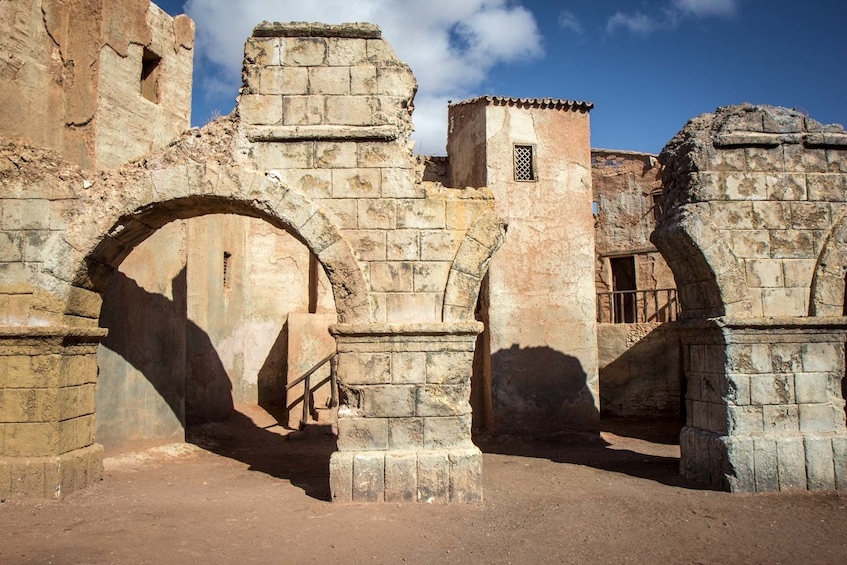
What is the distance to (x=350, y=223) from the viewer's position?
5973mm

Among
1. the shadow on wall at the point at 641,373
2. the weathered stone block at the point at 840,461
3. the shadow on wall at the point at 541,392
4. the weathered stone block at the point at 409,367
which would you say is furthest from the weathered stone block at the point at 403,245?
the shadow on wall at the point at 641,373

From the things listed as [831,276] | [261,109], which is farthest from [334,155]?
[831,276]

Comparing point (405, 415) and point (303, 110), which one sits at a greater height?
point (303, 110)

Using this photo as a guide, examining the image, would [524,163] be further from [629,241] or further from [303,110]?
[629,241]

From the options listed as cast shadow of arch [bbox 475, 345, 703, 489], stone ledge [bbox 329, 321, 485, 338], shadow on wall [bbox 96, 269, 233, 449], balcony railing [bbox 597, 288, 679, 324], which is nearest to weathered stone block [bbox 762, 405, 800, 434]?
stone ledge [bbox 329, 321, 485, 338]

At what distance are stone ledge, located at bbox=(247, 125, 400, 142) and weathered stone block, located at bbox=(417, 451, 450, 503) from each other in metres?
3.02

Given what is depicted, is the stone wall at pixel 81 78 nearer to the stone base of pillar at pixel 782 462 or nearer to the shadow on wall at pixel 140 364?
the shadow on wall at pixel 140 364

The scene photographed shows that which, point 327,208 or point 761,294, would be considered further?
point 761,294

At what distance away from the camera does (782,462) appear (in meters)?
6.11

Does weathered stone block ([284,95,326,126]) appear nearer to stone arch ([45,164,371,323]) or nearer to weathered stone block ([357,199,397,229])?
stone arch ([45,164,371,323])

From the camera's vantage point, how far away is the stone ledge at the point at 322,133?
6.05 metres

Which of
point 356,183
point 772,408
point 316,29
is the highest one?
point 316,29

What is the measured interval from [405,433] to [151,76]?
21.3 feet

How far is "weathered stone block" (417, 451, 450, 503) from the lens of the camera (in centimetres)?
556
